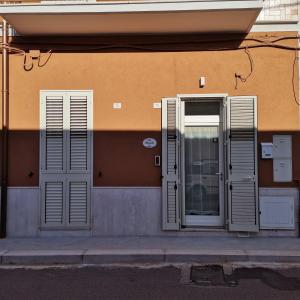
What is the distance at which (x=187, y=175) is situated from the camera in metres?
9.48

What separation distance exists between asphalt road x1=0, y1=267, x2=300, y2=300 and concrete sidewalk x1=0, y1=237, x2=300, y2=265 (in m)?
0.40

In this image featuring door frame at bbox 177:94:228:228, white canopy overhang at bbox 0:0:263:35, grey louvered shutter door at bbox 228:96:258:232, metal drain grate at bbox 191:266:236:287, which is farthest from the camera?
door frame at bbox 177:94:228:228

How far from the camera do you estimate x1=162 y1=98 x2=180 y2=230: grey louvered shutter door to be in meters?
9.09

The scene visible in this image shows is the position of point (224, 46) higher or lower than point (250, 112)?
higher

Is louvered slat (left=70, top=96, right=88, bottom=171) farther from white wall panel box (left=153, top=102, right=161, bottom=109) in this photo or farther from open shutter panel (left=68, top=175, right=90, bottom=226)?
white wall panel box (left=153, top=102, right=161, bottom=109)

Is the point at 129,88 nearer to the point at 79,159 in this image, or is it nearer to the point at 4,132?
the point at 79,159

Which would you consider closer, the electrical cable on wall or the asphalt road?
the asphalt road

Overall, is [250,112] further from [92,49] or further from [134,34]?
[92,49]

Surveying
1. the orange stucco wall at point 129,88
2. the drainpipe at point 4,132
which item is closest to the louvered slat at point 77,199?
the orange stucco wall at point 129,88

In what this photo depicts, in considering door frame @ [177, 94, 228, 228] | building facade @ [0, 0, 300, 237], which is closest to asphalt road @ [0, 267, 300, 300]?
building facade @ [0, 0, 300, 237]

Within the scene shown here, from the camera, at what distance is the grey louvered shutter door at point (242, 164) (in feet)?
29.3

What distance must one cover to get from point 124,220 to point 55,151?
1851 mm

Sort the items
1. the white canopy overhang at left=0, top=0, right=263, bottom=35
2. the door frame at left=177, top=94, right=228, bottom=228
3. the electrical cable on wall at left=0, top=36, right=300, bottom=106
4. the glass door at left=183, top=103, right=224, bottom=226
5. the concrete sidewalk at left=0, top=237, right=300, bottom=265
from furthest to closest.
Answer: the glass door at left=183, top=103, right=224, bottom=226
the door frame at left=177, top=94, right=228, bottom=228
the electrical cable on wall at left=0, top=36, right=300, bottom=106
the white canopy overhang at left=0, top=0, right=263, bottom=35
the concrete sidewalk at left=0, top=237, right=300, bottom=265

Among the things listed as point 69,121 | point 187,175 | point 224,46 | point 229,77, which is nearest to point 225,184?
point 187,175
